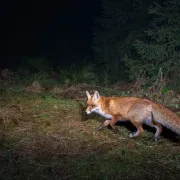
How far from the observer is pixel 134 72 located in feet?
34.5

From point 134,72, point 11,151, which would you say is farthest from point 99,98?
point 134,72

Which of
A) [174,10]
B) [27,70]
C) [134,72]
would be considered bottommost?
[27,70]

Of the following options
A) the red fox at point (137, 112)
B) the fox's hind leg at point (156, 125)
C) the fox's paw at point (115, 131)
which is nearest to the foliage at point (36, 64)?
the red fox at point (137, 112)

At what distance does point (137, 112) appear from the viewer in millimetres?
5664

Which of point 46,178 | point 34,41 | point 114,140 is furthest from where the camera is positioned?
point 34,41

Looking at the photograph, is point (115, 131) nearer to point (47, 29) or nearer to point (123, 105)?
point (123, 105)

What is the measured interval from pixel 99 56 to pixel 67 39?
934 cm

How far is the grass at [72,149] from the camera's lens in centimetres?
437

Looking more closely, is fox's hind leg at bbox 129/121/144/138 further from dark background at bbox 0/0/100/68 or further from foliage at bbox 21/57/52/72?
dark background at bbox 0/0/100/68

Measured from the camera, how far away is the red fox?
5.38 m

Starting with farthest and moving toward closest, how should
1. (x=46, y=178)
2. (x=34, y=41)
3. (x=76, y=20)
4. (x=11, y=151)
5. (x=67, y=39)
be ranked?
(x=76, y=20) → (x=67, y=39) → (x=34, y=41) → (x=11, y=151) → (x=46, y=178)

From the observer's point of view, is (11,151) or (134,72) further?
(134,72)

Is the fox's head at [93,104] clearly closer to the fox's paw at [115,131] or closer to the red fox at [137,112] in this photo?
the red fox at [137,112]

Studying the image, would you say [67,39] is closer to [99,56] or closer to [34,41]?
[34,41]
